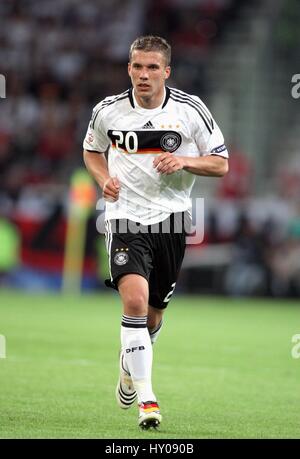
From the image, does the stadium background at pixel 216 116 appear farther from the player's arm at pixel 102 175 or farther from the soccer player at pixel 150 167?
the soccer player at pixel 150 167

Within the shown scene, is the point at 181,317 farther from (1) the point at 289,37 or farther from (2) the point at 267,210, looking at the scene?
(1) the point at 289,37

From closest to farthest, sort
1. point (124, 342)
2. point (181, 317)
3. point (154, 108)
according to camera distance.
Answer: point (124, 342) < point (154, 108) < point (181, 317)

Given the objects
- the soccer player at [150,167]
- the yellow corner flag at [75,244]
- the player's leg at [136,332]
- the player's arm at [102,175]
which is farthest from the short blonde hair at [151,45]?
the yellow corner flag at [75,244]

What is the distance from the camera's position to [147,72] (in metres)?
6.81

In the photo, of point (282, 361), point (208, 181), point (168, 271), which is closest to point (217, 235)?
point (208, 181)

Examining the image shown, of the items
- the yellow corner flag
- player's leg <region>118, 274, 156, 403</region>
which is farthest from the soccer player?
the yellow corner flag

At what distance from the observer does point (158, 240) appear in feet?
23.0

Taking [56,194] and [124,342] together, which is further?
[56,194]

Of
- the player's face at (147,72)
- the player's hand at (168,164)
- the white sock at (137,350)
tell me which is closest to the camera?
the white sock at (137,350)

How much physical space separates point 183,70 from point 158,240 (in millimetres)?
16161

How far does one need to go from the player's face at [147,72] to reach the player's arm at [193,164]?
0.46 metres

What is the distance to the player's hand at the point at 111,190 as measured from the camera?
6848 millimetres

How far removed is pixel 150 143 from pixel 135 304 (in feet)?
3.74

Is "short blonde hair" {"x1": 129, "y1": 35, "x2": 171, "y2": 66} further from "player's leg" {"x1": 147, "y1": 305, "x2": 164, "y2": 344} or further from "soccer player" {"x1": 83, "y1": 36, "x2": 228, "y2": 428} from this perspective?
"player's leg" {"x1": 147, "y1": 305, "x2": 164, "y2": 344}
